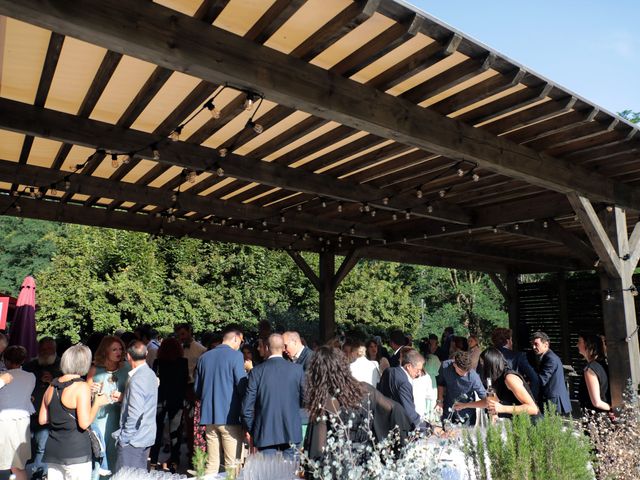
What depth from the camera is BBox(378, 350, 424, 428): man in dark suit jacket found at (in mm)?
3906

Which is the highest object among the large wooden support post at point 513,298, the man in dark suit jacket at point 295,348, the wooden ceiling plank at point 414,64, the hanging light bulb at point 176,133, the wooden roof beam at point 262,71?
the wooden ceiling plank at point 414,64

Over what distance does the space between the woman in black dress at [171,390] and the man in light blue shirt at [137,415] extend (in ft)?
5.41

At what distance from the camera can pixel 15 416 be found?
4145 millimetres

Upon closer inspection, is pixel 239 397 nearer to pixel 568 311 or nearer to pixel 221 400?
pixel 221 400

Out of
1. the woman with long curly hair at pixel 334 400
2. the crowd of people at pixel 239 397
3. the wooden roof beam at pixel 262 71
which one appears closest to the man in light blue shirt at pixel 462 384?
the crowd of people at pixel 239 397

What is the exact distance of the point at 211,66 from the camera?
294 cm

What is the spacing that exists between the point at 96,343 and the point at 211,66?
3.91 m

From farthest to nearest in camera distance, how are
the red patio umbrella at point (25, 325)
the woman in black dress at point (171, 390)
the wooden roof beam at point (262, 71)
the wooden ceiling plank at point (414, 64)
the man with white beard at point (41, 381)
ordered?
the red patio umbrella at point (25, 325), the woman in black dress at point (171, 390), the man with white beard at point (41, 381), the wooden ceiling plank at point (414, 64), the wooden roof beam at point (262, 71)

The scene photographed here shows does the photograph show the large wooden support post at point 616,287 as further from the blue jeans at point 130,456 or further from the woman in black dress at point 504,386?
the blue jeans at point 130,456

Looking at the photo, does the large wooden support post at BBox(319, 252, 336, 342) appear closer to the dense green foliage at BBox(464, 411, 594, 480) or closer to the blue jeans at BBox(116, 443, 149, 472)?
the blue jeans at BBox(116, 443, 149, 472)

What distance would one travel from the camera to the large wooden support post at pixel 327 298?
9195 millimetres

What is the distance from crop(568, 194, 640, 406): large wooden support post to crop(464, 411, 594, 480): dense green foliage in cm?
406

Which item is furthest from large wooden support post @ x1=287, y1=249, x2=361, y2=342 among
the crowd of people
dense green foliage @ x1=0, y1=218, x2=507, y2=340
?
dense green foliage @ x1=0, y1=218, x2=507, y2=340

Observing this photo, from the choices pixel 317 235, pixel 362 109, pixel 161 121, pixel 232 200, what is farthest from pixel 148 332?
pixel 362 109
